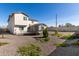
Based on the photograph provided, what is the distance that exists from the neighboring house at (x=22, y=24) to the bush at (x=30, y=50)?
7.9 inches

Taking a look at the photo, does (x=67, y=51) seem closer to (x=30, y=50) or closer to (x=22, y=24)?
(x=30, y=50)

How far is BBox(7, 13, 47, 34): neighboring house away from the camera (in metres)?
3.81

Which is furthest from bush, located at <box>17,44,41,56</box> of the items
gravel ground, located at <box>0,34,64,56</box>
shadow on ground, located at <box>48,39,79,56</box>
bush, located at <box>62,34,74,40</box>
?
bush, located at <box>62,34,74,40</box>

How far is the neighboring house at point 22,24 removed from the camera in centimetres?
381

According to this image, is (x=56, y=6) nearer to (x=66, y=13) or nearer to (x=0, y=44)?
(x=66, y=13)

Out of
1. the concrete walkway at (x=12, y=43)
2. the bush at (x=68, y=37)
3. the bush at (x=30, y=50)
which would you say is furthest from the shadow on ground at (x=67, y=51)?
the concrete walkway at (x=12, y=43)

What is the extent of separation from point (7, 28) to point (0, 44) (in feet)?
0.73

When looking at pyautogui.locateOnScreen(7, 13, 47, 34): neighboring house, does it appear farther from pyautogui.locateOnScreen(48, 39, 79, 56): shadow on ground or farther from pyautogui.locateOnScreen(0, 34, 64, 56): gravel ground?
pyautogui.locateOnScreen(48, 39, 79, 56): shadow on ground

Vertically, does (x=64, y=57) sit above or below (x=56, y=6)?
below

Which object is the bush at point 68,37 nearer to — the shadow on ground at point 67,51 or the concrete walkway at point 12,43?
the shadow on ground at point 67,51

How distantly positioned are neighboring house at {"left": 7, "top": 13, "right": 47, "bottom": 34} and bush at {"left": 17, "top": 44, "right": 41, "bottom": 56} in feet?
0.66

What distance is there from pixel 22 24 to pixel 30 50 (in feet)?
1.15

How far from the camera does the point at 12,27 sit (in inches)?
152

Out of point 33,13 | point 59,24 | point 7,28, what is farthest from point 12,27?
point 59,24
